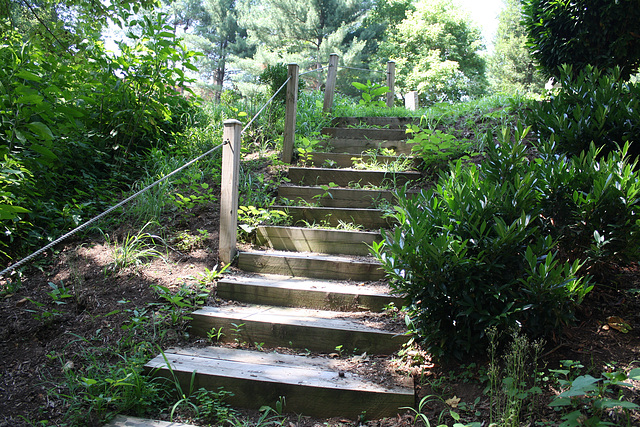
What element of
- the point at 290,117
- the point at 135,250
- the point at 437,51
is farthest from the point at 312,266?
the point at 437,51

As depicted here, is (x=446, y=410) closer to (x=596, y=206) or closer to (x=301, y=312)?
(x=301, y=312)

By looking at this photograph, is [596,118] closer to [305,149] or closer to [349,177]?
[349,177]

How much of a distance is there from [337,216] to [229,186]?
1180 millimetres

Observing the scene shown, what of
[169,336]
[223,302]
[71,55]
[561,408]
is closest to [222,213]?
[223,302]

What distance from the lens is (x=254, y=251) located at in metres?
3.44

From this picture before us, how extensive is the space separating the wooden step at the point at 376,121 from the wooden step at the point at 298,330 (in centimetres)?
371

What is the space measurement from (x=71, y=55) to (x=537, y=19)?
5667 millimetres

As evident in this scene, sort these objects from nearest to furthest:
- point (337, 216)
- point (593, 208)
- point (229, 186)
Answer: point (593, 208)
point (229, 186)
point (337, 216)

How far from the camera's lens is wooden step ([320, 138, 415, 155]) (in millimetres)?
5039

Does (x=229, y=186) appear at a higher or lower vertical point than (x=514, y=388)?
higher

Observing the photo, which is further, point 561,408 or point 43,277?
point 43,277

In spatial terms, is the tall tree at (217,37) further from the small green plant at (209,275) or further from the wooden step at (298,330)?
the wooden step at (298,330)

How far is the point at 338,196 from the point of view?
13.8 ft

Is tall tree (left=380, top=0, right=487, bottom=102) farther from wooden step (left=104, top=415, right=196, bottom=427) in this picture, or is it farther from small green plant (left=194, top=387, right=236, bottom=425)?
wooden step (left=104, top=415, right=196, bottom=427)
